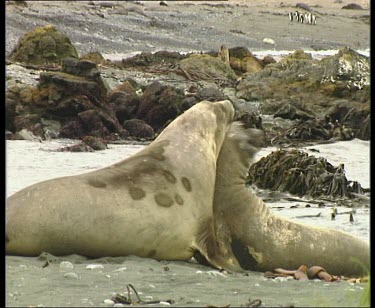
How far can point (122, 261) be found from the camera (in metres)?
6.68

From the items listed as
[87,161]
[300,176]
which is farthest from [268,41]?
[300,176]

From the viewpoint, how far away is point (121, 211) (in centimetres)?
691

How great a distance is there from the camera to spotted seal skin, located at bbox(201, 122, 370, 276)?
7.38 m

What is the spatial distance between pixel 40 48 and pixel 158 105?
2.95 metres

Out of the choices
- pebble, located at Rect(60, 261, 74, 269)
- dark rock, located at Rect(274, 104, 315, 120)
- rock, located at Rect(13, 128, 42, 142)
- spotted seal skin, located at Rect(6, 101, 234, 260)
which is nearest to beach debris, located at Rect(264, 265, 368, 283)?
spotted seal skin, located at Rect(6, 101, 234, 260)

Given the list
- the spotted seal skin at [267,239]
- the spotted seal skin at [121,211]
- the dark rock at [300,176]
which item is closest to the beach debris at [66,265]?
the spotted seal skin at [121,211]

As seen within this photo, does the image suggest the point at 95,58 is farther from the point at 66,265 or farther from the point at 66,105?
the point at 66,265

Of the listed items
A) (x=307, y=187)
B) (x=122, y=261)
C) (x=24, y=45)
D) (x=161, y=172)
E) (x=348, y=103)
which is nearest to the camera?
(x=122, y=261)

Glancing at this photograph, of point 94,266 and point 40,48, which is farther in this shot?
point 40,48

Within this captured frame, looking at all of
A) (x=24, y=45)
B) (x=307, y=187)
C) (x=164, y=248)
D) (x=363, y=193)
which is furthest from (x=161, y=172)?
(x=24, y=45)

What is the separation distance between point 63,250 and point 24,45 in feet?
23.7

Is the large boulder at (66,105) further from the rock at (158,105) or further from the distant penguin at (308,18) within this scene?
the distant penguin at (308,18)

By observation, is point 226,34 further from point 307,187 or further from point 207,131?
point 207,131

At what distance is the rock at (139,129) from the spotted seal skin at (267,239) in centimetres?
316
